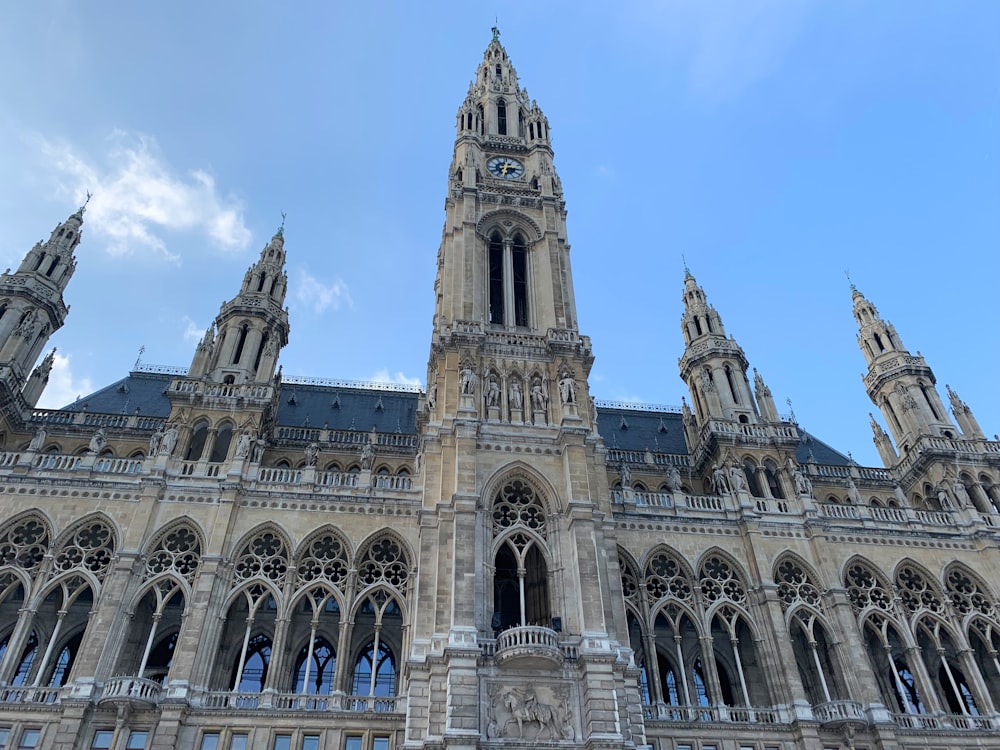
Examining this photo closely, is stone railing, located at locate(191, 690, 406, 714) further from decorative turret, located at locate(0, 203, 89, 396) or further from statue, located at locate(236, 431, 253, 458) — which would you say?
decorative turret, located at locate(0, 203, 89, 396)

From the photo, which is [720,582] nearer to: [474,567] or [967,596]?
[474,567]

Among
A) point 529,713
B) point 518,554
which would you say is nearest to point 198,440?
point 518,554

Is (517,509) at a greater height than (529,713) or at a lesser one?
greater

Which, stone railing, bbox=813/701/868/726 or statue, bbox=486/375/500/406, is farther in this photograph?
statue, bbox=486/375/500/406

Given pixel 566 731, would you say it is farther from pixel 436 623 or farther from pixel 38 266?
pixel 38 266

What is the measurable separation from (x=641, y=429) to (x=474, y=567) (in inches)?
906

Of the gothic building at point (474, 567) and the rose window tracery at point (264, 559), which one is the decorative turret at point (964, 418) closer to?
the gothic building at point (474, 567)

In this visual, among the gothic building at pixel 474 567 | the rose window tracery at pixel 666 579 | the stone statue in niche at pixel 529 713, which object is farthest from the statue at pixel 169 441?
the rose window tracery at pixel 666 579

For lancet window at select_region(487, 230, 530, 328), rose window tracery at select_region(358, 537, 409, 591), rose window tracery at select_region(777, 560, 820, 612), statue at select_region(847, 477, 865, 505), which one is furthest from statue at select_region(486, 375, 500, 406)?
statue at select_region(847, 477, 865, 505)

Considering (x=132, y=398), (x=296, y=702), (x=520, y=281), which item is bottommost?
(x=296, y=702)

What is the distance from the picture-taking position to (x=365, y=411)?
45.4 metres

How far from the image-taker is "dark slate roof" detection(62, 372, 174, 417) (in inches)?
1610

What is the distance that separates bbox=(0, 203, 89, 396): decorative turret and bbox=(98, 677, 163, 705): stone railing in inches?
694

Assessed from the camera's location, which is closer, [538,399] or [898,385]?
[538,399]
